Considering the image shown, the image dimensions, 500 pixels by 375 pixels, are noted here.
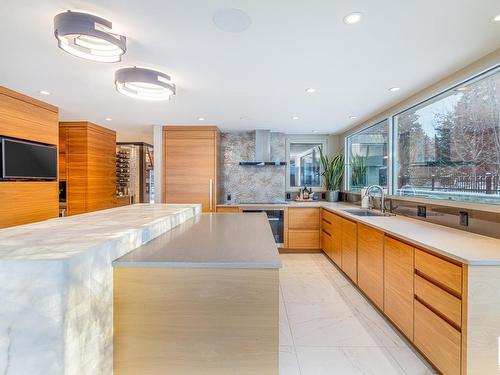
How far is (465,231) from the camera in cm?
200

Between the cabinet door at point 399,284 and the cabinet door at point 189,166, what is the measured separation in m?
2.81

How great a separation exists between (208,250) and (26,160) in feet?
9.31

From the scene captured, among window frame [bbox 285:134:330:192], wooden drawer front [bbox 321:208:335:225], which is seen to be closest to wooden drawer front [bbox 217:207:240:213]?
window frame [bbox 285:134:330:192]

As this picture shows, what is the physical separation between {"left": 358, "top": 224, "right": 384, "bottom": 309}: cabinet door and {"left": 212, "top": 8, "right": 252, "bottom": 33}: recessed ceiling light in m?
1.97

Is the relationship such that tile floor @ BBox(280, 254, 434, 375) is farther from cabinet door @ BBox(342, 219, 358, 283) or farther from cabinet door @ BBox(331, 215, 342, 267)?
cabinet door @ BBox(331, 215, 342, 267)

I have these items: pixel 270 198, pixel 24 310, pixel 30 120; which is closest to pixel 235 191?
pixel 270 198

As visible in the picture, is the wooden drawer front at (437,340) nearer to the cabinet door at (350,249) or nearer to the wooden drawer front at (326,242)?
the cabinet door at (350,249)

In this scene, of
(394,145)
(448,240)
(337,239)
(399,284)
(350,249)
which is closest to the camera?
(448,240)

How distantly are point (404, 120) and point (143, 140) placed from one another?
5.68m

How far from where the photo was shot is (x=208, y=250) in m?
1.31

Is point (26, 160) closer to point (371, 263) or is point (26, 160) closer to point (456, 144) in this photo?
point (371, 263)

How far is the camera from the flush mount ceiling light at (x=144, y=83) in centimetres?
202

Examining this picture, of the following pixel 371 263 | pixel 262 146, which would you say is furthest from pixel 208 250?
pixel 262 146

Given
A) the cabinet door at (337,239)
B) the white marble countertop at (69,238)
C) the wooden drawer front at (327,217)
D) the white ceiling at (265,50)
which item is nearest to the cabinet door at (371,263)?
the cabinet door at (337,239)
